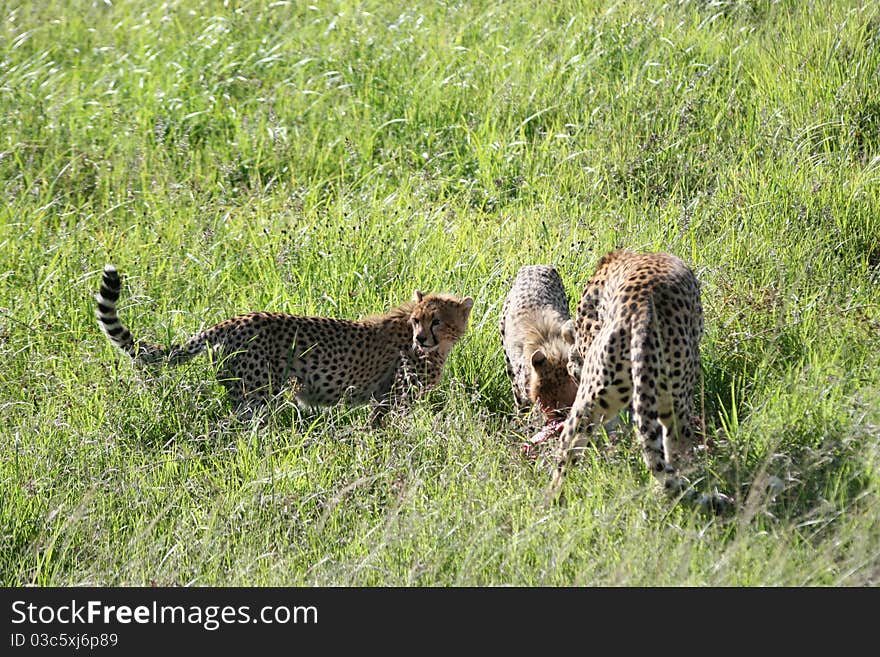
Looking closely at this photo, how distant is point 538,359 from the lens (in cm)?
589

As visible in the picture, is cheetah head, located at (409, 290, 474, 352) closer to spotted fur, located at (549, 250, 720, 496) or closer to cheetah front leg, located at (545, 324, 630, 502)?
spotted fur, located at (549, 250, 720, 496)

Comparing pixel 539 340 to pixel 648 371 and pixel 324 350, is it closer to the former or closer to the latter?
pixel 324 350

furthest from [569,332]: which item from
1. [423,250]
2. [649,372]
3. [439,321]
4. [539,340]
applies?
[423,250]

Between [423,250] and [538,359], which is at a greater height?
[538,359]

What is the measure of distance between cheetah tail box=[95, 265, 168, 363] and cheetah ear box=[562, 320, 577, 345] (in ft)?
5.83

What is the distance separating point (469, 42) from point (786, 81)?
7.41 ft

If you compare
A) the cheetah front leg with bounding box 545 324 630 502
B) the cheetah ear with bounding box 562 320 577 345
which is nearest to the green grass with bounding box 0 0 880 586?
the cheetah front leg with bounding box 545 324 630 502

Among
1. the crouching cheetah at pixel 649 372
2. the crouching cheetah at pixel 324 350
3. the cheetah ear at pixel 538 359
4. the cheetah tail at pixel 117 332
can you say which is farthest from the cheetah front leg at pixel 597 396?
the cheetah tail at pixel 117 332

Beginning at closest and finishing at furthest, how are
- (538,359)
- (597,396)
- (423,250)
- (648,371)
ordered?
(648,371) → (597,396) → (538,359) → (423,250)

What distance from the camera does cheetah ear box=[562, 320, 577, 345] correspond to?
609 centimetres

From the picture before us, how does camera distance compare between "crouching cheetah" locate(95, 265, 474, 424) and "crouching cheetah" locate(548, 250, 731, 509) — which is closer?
"crouching cheetah" locate(548, 250, 731, 509)

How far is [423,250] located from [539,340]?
1.15 metres
